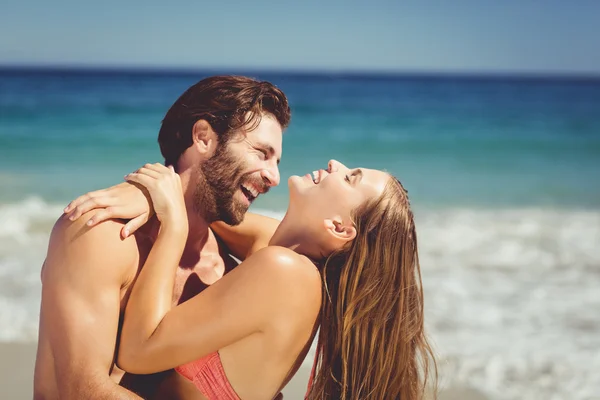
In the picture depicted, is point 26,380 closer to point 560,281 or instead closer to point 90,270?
point 90,270

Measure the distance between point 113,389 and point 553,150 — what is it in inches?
719

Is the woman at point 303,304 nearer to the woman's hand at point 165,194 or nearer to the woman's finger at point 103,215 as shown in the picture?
the woman's hand at point 165,194

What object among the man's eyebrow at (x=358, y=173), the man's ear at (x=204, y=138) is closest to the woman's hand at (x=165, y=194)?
the man's ear at (x=204, y=138)

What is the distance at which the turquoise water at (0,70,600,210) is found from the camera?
1355cm

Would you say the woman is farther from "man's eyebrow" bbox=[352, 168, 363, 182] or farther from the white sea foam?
the white sea foam

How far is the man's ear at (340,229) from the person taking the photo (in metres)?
3.03

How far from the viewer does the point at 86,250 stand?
2.75 meters

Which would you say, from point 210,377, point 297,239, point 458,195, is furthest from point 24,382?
point 458,195

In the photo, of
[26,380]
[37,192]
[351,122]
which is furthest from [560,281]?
[351,122]

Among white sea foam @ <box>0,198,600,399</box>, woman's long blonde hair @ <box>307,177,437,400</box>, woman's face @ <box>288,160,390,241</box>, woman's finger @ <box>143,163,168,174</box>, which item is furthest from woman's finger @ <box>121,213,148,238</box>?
white sea foam @ <box>0,198,600,399</box>

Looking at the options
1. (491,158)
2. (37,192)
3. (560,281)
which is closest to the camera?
(560,281)

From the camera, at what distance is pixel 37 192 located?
478 inches

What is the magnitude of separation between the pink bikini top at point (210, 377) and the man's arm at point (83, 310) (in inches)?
10.6

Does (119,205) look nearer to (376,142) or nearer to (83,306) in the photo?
(83,306)
